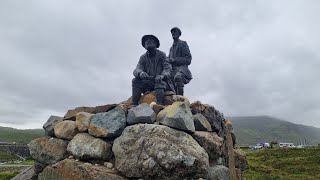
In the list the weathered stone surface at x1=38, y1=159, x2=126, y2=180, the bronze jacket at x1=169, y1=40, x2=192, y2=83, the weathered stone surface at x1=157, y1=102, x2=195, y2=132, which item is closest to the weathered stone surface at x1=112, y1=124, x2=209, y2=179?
the weathered stone surface at x1=157, y1=102, x2=195, y2=132

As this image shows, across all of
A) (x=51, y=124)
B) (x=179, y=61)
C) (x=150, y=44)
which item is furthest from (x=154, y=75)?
(x=51, y=124)

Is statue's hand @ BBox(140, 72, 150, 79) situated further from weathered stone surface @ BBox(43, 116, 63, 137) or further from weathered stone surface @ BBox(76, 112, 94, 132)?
weathered stone surface @ BBox(43, 116, 63, 137)

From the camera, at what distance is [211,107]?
901 cm

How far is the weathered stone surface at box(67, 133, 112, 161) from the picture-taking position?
7.26 meters

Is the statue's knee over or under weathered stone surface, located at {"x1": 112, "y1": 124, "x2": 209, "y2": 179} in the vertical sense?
over

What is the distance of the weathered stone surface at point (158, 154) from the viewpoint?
22.0 feet

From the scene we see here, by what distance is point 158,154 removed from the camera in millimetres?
6758

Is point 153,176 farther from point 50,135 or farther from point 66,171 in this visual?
point 50,135

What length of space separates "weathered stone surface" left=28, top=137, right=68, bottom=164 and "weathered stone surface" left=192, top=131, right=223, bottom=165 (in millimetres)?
3118

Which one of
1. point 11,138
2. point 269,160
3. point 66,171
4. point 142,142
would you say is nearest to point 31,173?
point 66,171

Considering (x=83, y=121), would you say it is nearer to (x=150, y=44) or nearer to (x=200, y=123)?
(x=200, y=123)

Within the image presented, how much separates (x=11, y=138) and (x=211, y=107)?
122 meters

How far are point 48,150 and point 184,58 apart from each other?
5.24 metres

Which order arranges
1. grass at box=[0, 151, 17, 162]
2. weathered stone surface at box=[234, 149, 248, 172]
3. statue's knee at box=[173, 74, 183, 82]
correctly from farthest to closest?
1. grass at box=[0, 151, 17, 162]
2. weathered stone surface at box=[234, 149, 248, 172]
3. statue's knee at box=[173, 74, 183, 82]
